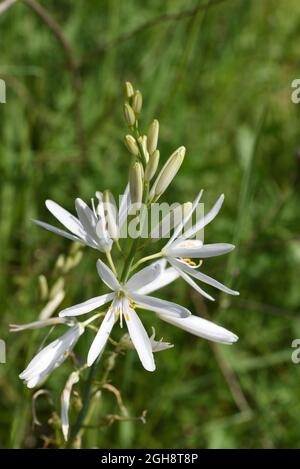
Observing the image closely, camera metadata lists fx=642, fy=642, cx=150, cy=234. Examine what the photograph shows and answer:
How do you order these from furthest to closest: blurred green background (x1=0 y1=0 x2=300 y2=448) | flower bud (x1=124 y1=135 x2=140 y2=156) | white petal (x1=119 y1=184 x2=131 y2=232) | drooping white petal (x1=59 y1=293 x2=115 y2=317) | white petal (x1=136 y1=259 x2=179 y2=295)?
blurred green background (x1=0 y1=0 x2=300 y2=448), white petal (x1=136 y1=259 x2=179 y2=295), white petal (x1=119 y1=184 x2=131 y2=232), flower bud (x1=124 y1=135 x2=140 y2=156), drooping white petal (x1=59 y1=293 x2=115 y2=317)

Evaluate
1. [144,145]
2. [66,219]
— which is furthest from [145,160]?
[66,219]

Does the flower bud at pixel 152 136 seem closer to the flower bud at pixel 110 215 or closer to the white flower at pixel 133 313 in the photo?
the flower bud at pixel 110 215

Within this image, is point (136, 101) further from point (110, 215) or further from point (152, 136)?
point (110, 215)

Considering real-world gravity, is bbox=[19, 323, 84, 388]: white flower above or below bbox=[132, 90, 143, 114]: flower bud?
below

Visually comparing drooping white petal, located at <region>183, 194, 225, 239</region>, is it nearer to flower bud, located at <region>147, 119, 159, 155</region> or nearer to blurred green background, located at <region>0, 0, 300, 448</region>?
flower bud, located at <region>147, 119, 159, 155</region>

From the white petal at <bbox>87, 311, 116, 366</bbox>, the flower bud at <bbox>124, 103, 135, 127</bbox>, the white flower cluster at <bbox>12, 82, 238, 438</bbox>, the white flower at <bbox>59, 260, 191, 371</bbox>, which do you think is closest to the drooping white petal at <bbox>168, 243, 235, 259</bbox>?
the white flower cluster at <bbox>12, 82, 238, 438</bbox>
